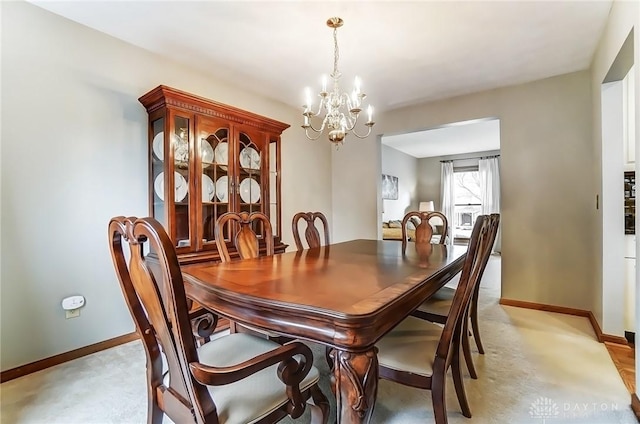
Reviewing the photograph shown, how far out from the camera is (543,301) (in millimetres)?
3172

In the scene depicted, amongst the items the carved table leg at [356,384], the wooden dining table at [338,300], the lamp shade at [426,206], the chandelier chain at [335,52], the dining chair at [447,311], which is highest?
the chandelier chain at [335,52]

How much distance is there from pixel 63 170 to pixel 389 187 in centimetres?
618

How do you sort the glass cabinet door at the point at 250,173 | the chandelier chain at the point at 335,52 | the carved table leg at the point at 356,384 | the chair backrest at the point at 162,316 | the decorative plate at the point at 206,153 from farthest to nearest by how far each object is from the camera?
the glass cabinet door at the point at 250,173
the decorative plate at the point at 206,153
the chandelier chain at the point at 335,52
the carved table leg at the point at 356,384
the chair backrest at the point at 162,316

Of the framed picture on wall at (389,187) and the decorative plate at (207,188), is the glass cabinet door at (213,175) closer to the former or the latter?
the decorative plate at (207,188)

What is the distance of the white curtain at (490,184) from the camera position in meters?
7.40

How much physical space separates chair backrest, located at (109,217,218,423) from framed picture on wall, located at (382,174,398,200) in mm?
6294

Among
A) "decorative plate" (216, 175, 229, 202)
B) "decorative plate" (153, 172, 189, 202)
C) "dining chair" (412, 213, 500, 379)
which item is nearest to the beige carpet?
"dining chair" (412, 213, 500, 379)

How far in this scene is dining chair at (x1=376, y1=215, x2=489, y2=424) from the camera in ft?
3.95

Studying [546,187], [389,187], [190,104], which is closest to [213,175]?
[190,104]

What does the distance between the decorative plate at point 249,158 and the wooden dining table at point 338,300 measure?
1.50m

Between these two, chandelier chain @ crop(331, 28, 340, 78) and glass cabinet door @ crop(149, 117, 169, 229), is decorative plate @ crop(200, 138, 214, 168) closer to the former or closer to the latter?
glass cabinet door @ crop(149, 117, 169, 229)

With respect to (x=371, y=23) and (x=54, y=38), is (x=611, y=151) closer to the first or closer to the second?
(x=371, y=23)

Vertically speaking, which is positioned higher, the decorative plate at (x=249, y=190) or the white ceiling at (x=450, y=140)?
the white ceiling at (x=450, y=140)

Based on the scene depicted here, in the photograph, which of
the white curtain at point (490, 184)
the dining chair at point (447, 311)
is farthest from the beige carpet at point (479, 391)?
the white curtain at point (490, 184)
